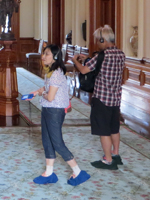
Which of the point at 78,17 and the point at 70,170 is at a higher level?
the point at 78,17

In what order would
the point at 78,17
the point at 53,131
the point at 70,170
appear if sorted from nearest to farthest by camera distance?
the point at 53,131 < the point at 70,170 < the point at 78,17

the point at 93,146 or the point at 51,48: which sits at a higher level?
the point at 51,48

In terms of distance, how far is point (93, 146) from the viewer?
5.80 meters

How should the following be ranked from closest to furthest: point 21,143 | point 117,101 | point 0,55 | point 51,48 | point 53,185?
point 51,48 → point 53,185 → point 117,101 → point 21,143 → point 0,55

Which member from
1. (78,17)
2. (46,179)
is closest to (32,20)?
(78,17)

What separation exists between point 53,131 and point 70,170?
2.93ft

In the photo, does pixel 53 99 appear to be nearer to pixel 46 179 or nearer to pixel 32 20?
pixel 46 179

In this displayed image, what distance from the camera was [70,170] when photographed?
187 inches

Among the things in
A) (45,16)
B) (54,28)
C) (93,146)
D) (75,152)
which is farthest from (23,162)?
(45,16)

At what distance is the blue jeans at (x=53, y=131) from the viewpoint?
3994 mm

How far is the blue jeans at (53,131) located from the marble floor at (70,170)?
380 millimetres

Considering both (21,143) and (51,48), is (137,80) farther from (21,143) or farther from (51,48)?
(51,48)

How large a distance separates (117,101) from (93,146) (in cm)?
141

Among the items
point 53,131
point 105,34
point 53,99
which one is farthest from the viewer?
point 105,34
